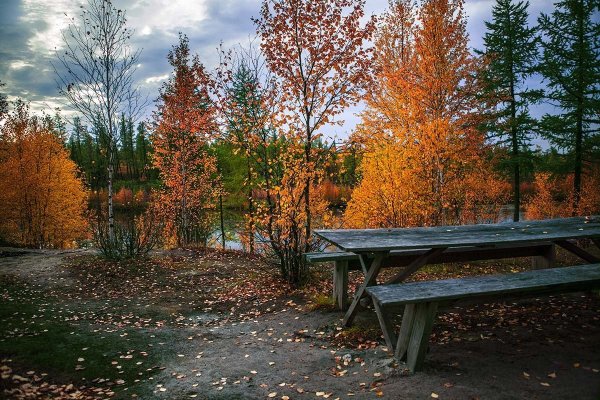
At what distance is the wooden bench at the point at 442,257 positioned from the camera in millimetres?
5496

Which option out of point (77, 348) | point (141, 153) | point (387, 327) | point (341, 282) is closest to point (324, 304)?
point (341, 282)

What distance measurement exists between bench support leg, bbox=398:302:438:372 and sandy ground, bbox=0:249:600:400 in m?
0.12

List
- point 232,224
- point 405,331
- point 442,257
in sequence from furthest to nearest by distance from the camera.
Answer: point 232,224, point 442,257, point 405,331

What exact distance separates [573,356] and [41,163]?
87.1 ft

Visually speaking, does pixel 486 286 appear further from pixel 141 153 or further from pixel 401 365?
pixel 141 153

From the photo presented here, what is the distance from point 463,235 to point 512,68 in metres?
15.0

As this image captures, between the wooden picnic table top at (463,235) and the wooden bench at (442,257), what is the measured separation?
19.1 inches

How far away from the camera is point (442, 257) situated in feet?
18.0

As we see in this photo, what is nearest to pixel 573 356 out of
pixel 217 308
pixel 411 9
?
pixel 217 308

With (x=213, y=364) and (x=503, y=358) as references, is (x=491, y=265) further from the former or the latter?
(x=213, y=364)

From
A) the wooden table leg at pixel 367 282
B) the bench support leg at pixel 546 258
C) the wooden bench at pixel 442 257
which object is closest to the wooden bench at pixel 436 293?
the wooden table leg at pixel 367 282

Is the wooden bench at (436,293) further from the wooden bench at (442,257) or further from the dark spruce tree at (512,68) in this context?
the dark spruce tree at (512,68)

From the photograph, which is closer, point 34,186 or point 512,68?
point 512,68

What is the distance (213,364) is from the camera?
4.32 m
